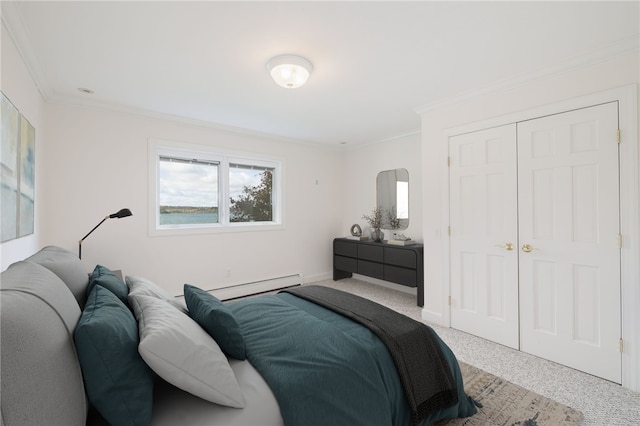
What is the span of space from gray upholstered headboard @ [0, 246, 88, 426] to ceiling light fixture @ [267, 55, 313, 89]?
1982 millimetres

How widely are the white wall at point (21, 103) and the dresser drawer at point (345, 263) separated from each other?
388 centimetres

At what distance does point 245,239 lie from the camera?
444 centimetres

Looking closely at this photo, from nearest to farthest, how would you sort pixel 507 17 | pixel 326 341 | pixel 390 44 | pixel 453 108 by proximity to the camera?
pixel 326 341 < pixel 507 17 < pixel 390 44 < pixel 453 108

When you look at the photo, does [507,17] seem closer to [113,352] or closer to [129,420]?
[113,352]

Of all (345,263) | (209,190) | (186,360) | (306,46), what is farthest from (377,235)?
(186,360)

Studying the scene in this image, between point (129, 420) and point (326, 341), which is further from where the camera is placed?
point (326, 341)

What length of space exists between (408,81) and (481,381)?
2.60 m

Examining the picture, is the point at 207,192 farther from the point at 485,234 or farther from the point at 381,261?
the point at 485,234

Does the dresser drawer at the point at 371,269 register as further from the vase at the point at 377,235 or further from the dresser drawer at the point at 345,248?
the vase at the point at 377,235

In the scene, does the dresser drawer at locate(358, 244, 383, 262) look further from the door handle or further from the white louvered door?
the door handle

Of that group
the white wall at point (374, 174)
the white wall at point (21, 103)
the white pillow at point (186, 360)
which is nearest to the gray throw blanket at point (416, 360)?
the white pillow at point (186, 360)

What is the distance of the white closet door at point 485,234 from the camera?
2789mm

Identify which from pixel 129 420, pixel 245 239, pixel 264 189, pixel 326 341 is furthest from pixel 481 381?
pixel 264 189

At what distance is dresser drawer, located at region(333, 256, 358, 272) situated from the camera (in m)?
4.86
